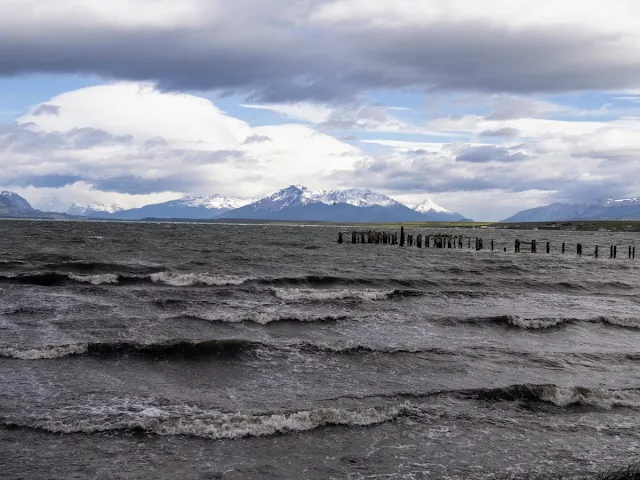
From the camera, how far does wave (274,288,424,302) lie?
3762 cm

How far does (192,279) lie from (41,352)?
75.2ft

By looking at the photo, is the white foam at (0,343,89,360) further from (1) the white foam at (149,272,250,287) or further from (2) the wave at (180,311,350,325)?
(1) the white foam at (149,272,250,287)

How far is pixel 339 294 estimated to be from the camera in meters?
38.4

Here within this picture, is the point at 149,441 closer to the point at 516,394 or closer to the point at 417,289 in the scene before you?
the point at 516,394

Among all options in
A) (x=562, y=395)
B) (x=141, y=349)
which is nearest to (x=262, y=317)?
(x=141, y=349)

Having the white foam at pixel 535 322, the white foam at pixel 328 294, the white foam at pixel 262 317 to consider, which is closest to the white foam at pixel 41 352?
the white foam at pixel 262 317

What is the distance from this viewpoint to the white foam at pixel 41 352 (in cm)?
2077

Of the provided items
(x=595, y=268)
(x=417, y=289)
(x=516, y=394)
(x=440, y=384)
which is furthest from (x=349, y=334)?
(x=595, y=268)

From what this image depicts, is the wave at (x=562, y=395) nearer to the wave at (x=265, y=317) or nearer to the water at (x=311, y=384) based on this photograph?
the water at (x=311, y=384)

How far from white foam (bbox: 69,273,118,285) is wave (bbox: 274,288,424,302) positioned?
38.5 ft

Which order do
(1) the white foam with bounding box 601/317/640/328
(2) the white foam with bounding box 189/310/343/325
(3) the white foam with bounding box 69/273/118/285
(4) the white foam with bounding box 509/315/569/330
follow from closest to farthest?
(2) the white foam with bounding box 189/310/343/325 → (4) the white foam with bounding box 509/315/569/330 → (1) the white foam with bounding box 601/317/640/328 → (3) the white foam with bounding box 69/273/118/285

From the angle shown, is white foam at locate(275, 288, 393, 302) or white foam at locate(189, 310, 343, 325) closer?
white foam at locate(189, 310, 343, 325)

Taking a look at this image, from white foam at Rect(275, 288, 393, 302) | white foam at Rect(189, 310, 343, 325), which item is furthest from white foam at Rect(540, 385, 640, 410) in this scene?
white foam at Rect(275, 288, 393, 302)

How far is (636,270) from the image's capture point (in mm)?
63688
